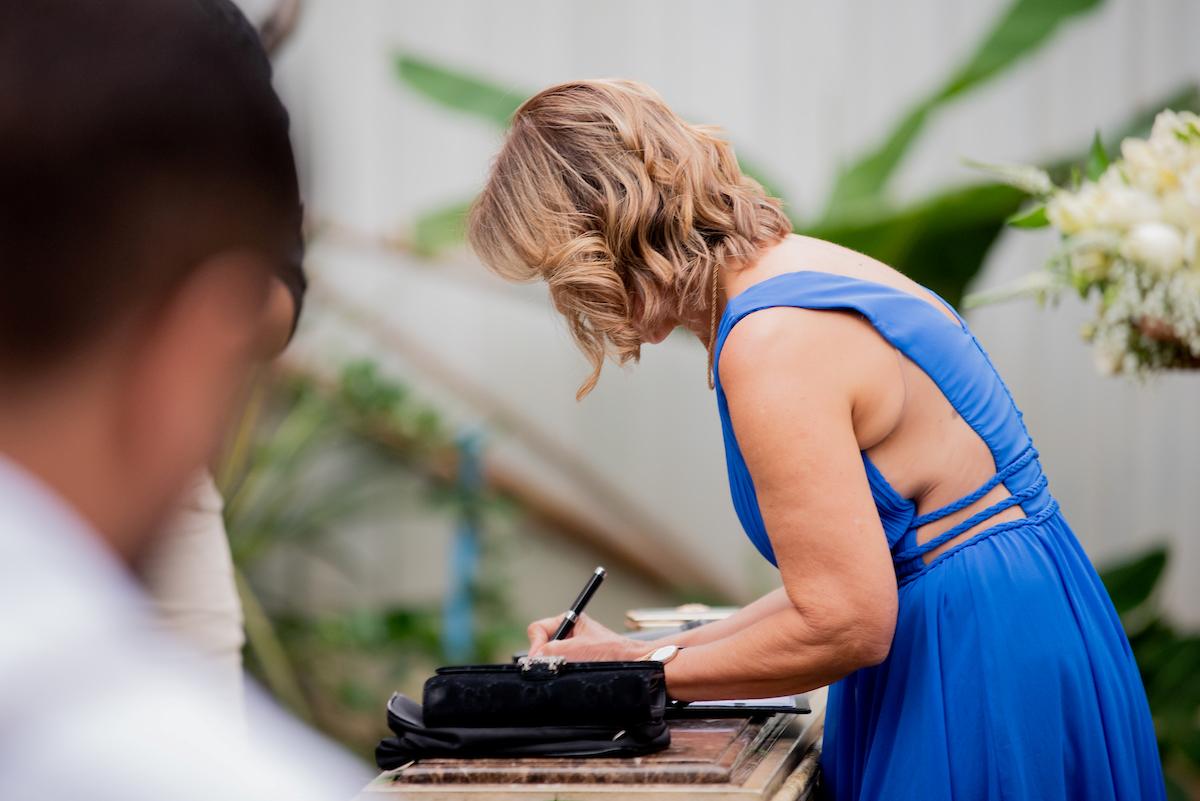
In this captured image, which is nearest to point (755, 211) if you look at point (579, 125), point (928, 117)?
point (579, 125)

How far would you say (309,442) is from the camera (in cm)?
361

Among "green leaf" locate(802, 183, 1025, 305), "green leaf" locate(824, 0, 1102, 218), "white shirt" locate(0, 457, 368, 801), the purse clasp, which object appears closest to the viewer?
"white shirt" locate(0, 457, 368, 801)

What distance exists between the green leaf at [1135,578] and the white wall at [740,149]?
606 mm

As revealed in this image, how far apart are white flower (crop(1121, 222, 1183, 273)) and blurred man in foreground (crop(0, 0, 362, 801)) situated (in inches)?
48.9

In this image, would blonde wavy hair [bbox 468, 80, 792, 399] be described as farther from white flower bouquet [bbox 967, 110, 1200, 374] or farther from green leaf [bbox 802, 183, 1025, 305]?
green leaf [bbox 802, 183, 1025, 305]

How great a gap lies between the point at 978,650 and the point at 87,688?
109cm

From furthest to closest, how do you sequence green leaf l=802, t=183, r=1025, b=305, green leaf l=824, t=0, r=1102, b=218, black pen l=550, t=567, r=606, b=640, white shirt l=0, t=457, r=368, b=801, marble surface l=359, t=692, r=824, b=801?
green leaf l=824, t=0, r=1102, b=218 → green leaf l=802, t=183, r=1025, b=305 → black pen l=550, t=567, r=606, b=640 → marble surface l=359, t=692, r=824, b=801 → white shirt l=0, t=457, r=368, b=801

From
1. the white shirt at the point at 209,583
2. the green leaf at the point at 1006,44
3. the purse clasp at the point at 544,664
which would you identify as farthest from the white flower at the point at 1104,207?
the green leaf at the point at 1006,44

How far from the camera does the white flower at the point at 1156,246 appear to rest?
1358mm

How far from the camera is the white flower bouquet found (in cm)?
137

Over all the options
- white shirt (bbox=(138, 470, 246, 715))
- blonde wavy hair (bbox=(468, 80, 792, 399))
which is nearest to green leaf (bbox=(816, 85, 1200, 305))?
blonde wavy hair (bbox=(468, 80, 792, 399))

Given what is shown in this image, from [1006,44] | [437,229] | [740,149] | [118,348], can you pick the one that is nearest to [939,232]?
[1006,44]

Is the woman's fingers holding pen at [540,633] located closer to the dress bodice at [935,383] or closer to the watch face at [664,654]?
the watch face at [664,654]

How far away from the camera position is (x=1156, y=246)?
1.36 m
